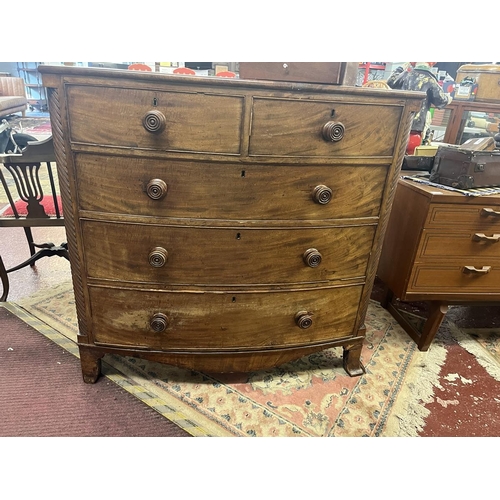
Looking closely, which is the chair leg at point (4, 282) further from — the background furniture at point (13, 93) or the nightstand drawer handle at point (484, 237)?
the background furniture at point (13, 93)

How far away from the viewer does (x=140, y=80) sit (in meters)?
0.99

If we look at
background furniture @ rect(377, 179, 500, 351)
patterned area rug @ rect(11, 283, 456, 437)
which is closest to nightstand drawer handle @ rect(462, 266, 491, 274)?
background furniture @ rect(377, 179, 500, 351)

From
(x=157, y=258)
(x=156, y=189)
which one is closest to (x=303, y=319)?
(x=157, y=258)

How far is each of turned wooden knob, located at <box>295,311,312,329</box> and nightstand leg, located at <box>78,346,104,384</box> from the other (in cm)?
79

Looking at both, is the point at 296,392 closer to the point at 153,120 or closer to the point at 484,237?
the point at 484,237

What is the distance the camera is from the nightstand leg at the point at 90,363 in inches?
55.4

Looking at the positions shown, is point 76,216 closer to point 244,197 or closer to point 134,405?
point 244,197

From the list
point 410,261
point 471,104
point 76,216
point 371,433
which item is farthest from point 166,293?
point 471,104

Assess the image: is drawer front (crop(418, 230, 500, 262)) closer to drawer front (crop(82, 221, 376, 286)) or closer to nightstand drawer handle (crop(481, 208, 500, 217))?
nightstand drawer handle (crop(481, 208, 500, 217))

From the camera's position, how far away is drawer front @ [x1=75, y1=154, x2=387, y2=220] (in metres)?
1.10

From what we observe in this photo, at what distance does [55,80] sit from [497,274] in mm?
1897

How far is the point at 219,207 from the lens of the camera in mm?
1162

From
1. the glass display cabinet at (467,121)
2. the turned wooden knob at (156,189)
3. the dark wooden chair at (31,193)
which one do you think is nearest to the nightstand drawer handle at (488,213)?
the turned wooden knob at (156,189)

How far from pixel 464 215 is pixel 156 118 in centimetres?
130
